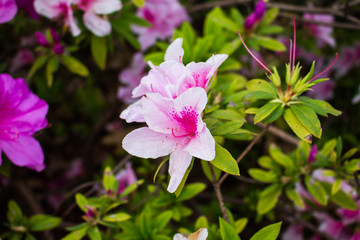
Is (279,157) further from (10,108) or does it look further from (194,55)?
(10,108)

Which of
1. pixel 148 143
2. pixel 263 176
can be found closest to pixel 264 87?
pixel 148 143

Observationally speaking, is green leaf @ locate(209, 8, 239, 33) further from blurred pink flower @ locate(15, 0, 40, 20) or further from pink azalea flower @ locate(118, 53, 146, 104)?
blurred pink flower @ locate(15, 0, 40, 20)

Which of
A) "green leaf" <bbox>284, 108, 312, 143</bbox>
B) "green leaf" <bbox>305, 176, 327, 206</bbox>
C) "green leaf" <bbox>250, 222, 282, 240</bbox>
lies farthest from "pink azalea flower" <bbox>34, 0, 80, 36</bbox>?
"green leaf" <bbox>305, 176, 327, 206</bbox>

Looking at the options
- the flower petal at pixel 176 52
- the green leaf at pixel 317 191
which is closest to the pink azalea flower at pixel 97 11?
the flower petal at pixel 176 52

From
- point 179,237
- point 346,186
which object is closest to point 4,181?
point 179,237

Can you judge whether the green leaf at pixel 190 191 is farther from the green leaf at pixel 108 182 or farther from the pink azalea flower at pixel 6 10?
the pink azalea flower at pixel 6 10
